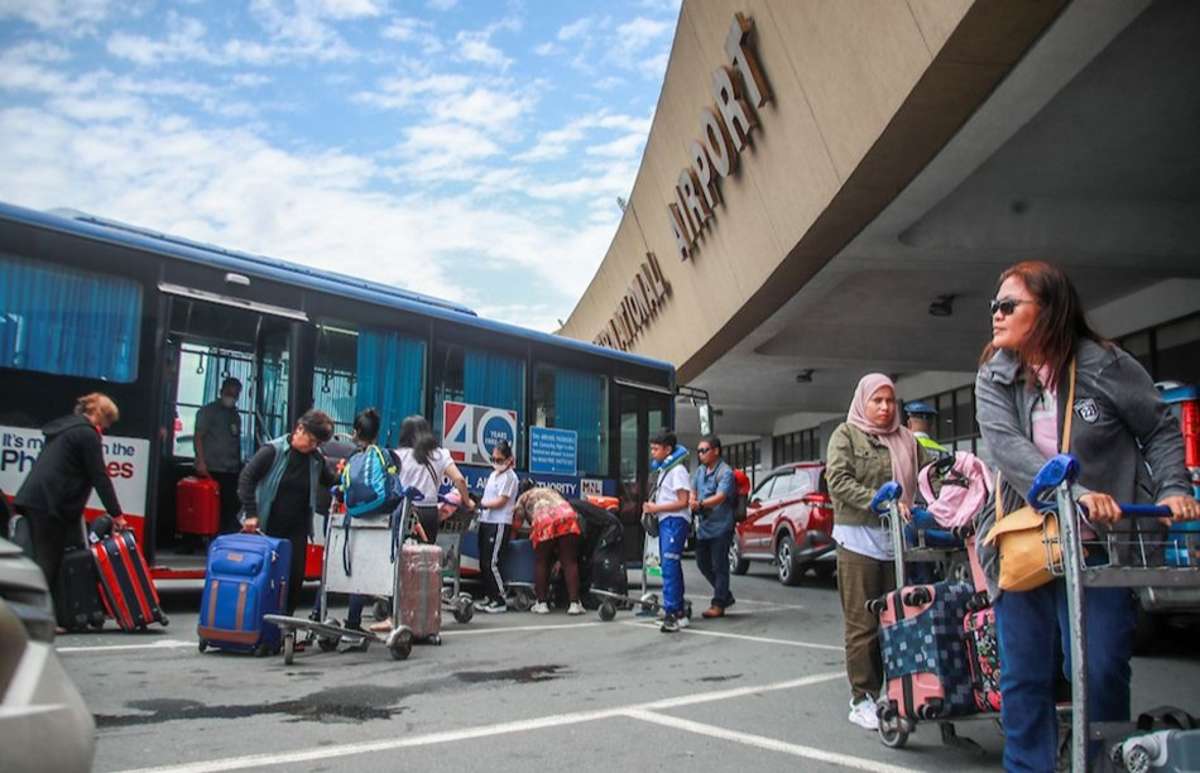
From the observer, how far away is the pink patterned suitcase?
761 cm

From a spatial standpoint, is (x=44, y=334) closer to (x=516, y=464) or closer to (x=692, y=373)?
(x=516, y=464)

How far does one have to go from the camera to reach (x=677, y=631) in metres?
9.07

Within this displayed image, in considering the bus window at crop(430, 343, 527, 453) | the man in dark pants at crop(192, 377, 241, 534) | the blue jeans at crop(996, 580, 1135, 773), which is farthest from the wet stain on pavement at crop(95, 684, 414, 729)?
the bus window at crop(430, 343, 527, 453)

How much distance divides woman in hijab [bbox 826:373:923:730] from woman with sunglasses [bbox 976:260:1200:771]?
1854mm

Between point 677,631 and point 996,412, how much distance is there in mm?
6096

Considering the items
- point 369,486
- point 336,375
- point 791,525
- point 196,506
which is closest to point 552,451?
point 336,375

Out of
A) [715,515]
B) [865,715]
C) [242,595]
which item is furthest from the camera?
[715,515]

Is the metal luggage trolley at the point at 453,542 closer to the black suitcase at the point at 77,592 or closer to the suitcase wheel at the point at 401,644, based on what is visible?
the suitcase wheel at the point at 401,644

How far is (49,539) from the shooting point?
7.50 meters

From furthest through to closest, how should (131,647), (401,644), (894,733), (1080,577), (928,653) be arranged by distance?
(131,647), (401,644), (894,733), (928,653), (1080,577)

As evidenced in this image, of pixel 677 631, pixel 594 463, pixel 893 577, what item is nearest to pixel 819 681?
pixel 893 577

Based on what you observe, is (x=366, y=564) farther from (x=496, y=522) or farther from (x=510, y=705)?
(x=496, y=522)

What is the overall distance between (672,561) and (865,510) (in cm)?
397

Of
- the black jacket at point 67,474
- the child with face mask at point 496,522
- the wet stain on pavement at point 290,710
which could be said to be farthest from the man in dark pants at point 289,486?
the child with face mask at point 496,522
